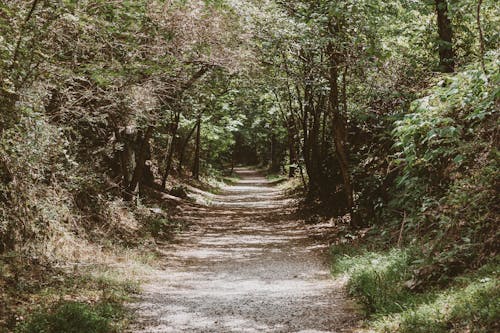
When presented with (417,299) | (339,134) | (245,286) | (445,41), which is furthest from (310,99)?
(417,299)

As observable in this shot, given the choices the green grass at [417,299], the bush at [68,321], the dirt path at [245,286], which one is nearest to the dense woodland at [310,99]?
the green grass at [417,299]

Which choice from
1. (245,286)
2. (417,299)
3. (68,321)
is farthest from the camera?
(245,286)

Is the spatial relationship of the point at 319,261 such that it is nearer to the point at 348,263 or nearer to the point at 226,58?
the point at 348,263

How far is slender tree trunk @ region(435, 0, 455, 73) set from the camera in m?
10.9

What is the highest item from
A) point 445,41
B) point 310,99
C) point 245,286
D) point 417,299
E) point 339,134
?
point 445,41

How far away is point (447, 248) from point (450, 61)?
545 centimetres

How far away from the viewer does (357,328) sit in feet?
22.3

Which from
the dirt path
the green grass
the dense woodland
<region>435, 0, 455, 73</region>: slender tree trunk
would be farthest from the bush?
<region>435, 0, 455, 73</region>: slender tree trunk

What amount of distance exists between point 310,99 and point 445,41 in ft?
25.4

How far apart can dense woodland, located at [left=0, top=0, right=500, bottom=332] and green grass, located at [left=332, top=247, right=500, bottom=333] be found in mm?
25

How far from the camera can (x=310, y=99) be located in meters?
18.4

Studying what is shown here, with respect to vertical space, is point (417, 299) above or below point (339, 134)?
below

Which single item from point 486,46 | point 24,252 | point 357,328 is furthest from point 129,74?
point 486,46

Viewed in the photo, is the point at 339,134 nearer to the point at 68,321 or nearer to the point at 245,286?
the point at 245,286
